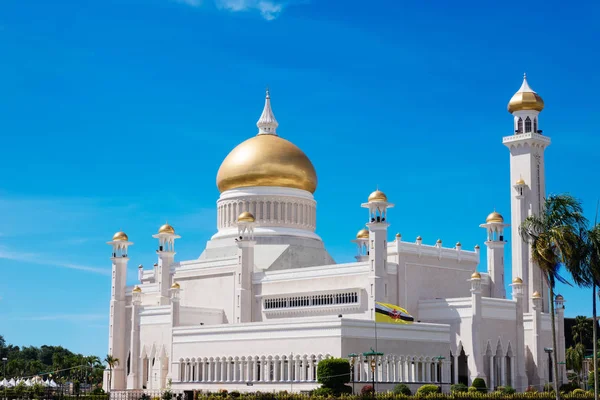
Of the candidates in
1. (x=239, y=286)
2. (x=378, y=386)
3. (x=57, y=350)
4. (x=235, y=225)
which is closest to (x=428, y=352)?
(x=378, y=386)

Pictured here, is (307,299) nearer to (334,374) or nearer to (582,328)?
(334,374)

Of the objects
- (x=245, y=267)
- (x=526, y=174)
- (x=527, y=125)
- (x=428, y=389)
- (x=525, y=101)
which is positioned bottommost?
(x=428, y=389)

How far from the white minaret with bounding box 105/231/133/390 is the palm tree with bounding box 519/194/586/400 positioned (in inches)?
1719

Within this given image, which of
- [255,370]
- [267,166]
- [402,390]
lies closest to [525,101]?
[267,166]

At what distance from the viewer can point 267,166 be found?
253 feet

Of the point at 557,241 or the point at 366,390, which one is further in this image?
the point at 366,390

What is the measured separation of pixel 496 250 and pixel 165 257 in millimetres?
26670

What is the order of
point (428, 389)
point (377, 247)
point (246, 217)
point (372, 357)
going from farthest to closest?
point (246, 217) < point (377, 247) < point (372, 357) < point (428, 389)

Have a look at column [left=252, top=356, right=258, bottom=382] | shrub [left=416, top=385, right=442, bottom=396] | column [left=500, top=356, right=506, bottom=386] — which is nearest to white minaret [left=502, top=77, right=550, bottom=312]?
column [left=500, top=356, right=506, bottom=386]

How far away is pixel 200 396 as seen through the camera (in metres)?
55.6

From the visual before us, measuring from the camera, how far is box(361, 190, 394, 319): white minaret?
6384 cm

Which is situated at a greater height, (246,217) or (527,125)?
(527,125)

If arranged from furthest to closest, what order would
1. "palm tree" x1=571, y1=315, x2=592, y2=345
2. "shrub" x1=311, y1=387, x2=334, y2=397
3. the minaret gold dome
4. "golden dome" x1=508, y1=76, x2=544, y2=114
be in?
"palm tree" x1=571, y1=315, x2=592, y2=345 < the minaret gold dome < "golden dome" x1=508, y1=76, x2=544, y2=114 < "shrub" x1=311, y1=387, x2=334, y2=397

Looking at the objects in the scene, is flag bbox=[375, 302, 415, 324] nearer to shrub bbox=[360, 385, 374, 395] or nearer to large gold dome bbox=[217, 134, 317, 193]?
shrub bbox=[360, 385, 374, 395]
